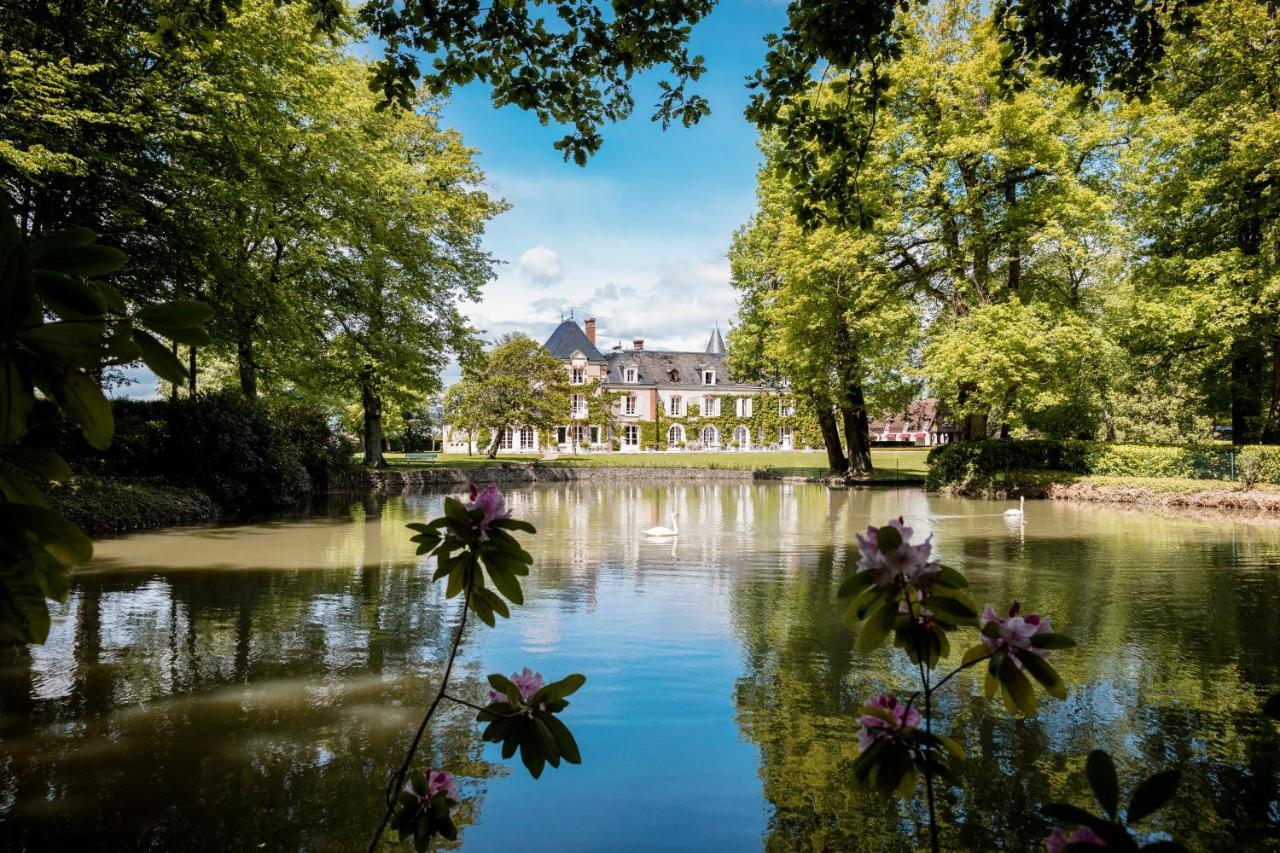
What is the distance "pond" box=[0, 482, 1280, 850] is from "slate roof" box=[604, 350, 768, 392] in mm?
51360

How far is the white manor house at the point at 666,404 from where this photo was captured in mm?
59125

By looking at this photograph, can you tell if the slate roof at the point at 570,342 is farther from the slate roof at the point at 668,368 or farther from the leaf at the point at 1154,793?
the leaf at the point at 1154,793

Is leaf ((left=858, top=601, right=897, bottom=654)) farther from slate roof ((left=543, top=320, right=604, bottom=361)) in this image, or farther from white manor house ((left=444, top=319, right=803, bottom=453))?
slate roof ((left=543, top=320, right=604, bottom=361))

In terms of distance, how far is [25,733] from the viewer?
4418 mm

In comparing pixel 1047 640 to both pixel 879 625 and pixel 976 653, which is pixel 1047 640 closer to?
pixel 976 653

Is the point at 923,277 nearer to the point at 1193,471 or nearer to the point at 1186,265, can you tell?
the point at 1186,265

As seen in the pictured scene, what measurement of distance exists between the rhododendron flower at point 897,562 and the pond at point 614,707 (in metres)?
2.13

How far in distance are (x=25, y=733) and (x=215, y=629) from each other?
248 centimetres

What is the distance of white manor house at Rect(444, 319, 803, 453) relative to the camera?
194ft

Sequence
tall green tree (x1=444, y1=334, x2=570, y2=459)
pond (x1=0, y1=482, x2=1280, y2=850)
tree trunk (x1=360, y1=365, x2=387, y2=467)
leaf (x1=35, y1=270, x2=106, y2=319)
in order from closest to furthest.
Result: leaf (x1=35, y1=270, x2=106, y2=319), pond (x1=0, y1=482, x2=1280, y2=850), tree trunk (x1=360, y1=365, x2=387, y2=467), tall green tree (x1=444, y1=334, x2=570, y2=459)

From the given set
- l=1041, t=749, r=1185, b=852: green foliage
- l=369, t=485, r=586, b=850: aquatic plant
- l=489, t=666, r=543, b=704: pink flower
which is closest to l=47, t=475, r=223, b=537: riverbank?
l=369, t=485, r=586, b=850: aquatic plant

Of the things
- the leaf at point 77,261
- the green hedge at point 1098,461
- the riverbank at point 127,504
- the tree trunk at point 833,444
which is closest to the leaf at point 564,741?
the leaf at point 77,261

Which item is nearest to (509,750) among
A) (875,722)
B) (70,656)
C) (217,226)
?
(875,722)

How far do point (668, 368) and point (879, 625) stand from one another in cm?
6130
